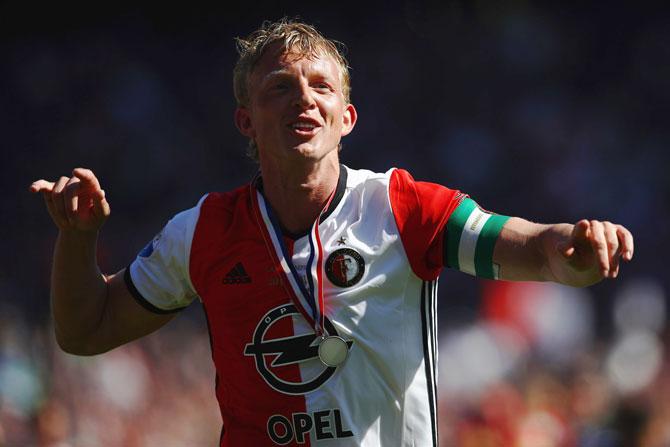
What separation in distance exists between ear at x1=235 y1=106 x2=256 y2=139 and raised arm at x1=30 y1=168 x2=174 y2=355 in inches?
24.9

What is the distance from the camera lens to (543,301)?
7879 millimetres

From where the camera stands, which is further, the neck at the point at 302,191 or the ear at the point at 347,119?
the ear at the point at 347,119

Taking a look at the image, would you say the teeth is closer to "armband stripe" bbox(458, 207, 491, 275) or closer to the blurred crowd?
"armband stripe" bbox(458, 207, 491, 275)

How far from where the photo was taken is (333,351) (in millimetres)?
3113

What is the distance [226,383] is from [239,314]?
0.77ft

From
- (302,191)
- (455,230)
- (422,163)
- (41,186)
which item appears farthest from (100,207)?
(422,163)

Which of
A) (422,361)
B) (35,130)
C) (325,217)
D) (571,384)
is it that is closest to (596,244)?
(422,361)

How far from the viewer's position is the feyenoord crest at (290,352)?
3.11 meters

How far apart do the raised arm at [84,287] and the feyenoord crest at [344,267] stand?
0.70 m

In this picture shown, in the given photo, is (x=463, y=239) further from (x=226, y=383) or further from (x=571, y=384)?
(x=571, y=384)

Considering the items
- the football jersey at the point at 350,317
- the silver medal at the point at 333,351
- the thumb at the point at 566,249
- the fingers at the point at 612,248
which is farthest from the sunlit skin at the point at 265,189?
the fingers at the point at 612,248

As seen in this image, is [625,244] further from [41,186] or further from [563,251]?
[41,186]

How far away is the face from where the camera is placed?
→ 3.33 m

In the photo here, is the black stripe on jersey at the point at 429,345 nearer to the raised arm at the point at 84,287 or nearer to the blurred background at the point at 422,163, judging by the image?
the raised arm at the point at 84,287
